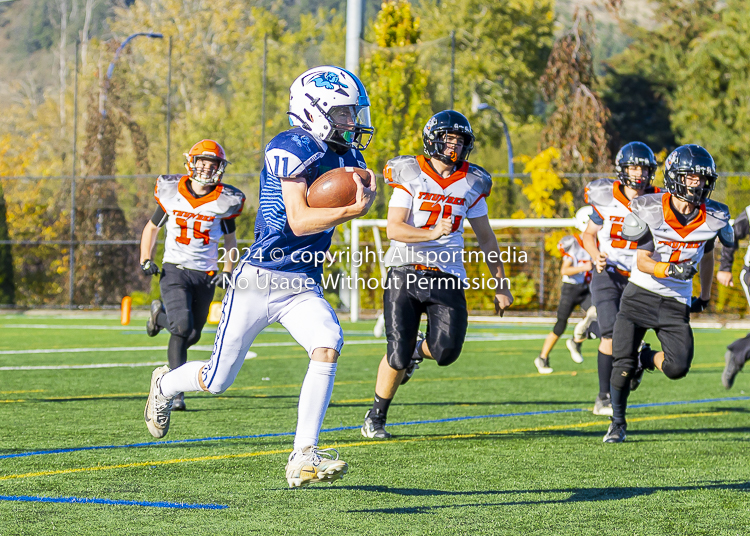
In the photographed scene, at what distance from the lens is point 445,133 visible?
20.3 feet

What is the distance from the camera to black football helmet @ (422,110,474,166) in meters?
6.16

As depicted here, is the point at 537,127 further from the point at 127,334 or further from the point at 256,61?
the point at 127,334

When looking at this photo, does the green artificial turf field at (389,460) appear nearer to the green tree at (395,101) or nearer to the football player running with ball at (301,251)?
the football player running with ball at (301,251)

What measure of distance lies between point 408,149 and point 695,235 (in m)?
13.5

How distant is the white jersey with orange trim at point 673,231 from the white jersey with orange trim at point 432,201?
3.34ft

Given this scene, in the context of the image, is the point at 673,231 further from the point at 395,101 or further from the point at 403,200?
the point at 395,101

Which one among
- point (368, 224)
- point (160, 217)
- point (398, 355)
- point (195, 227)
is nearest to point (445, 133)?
point (398, 355)

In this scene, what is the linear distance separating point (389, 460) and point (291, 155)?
1.95 metres

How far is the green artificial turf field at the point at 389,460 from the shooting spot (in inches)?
159

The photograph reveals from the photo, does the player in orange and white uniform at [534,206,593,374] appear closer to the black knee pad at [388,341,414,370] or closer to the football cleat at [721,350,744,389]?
the football cleat at [721,350,744,389]

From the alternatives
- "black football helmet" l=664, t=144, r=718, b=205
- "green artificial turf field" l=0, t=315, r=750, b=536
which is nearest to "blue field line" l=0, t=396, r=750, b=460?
"green artificial turf field" l=0, t=315, r=750, b=536

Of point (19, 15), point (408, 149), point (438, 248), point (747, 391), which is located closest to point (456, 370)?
point (747, 391)

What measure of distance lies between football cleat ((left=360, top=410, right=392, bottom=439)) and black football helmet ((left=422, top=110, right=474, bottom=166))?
170 centimetres

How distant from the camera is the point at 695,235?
20.0 ft
